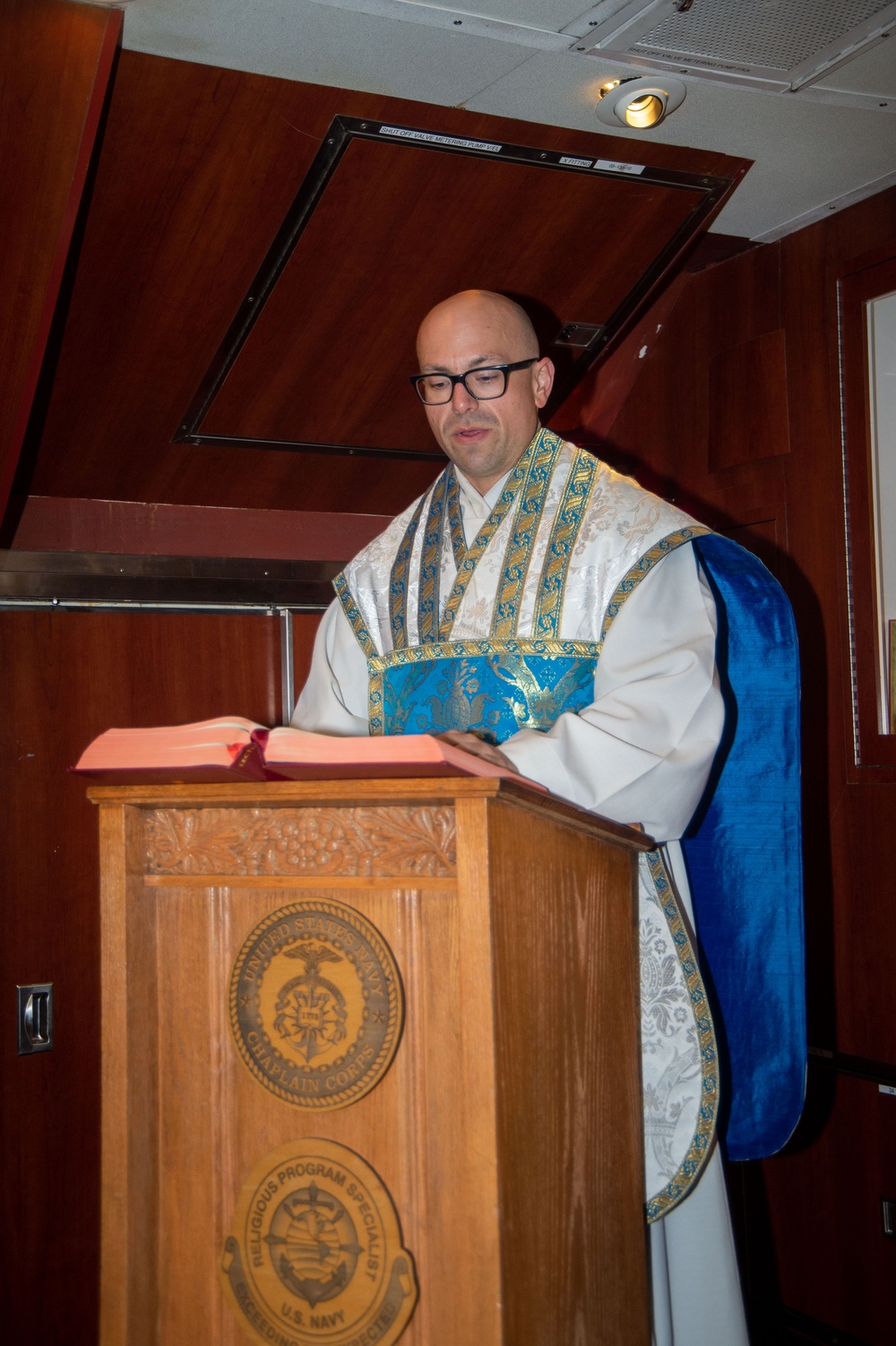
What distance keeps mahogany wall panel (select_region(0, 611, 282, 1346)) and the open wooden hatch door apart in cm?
57

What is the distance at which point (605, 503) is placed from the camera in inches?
69.1

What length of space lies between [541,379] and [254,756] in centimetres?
111

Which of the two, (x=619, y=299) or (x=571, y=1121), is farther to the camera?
(x=619, y=299)

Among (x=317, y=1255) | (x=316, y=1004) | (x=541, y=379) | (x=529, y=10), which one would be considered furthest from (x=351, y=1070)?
(x=529, y=10)

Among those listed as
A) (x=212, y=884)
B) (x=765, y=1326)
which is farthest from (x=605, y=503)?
(x=765, y=1326)

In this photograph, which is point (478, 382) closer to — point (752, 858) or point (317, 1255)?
point (752, 858)

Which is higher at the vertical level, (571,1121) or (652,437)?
(652,437)

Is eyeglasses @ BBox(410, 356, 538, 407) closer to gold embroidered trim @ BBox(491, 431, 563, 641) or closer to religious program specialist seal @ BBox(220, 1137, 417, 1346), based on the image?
gold embroidered trim @ BBox(491, 431, 563, 641)

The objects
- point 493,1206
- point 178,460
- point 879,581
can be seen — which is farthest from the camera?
point 178,460

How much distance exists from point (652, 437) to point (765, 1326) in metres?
2.18

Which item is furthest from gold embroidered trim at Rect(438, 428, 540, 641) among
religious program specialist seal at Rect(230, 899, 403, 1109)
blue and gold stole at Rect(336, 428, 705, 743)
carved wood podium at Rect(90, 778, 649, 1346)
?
religious program specialist seal at Rect(230, 899, 403, 1109)

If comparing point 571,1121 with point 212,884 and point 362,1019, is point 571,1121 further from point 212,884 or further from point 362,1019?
point 212,884

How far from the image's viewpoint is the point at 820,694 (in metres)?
2.71

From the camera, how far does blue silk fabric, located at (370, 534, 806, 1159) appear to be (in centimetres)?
167
